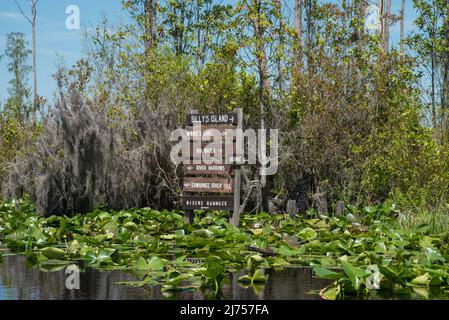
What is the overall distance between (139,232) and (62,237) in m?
1.20

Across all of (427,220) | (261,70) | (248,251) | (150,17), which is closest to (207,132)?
(261,70)

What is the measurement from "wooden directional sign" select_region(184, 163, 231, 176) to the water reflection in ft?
Answer: 18.0

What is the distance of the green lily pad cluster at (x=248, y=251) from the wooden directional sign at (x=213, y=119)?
1868 mm

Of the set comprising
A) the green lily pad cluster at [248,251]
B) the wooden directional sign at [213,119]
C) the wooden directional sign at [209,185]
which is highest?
the wooden directional sign at [213,119]

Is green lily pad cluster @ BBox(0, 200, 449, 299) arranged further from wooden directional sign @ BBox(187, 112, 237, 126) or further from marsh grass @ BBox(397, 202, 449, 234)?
wooden directional sign @ BBox(187, 112, 237, 126)

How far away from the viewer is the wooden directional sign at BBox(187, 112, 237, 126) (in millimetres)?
14180

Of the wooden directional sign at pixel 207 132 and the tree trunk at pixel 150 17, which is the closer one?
the wooden directional sign at pixel 207 132

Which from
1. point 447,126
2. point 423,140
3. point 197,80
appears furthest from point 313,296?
point 447,126

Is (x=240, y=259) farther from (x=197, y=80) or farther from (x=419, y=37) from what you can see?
(x=419, y=37)

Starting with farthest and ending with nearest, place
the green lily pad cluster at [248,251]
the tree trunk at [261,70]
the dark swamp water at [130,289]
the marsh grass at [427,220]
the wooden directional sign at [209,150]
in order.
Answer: the tree trunk at [261,70] < the wooden directional sign at [209,150] < the marsh grass at [427,220] < the green lily pad cluster at [248,251] < the dark swamp water at [130,289]

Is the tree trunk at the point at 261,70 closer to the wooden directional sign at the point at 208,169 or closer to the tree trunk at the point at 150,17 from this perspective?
the wooden directional sign at the point at 208,169

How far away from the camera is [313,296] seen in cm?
718

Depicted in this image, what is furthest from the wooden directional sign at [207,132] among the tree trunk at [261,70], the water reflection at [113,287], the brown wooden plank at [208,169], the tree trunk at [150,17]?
the tree trunk at [150,17]

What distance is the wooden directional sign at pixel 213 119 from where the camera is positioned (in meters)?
14.2
